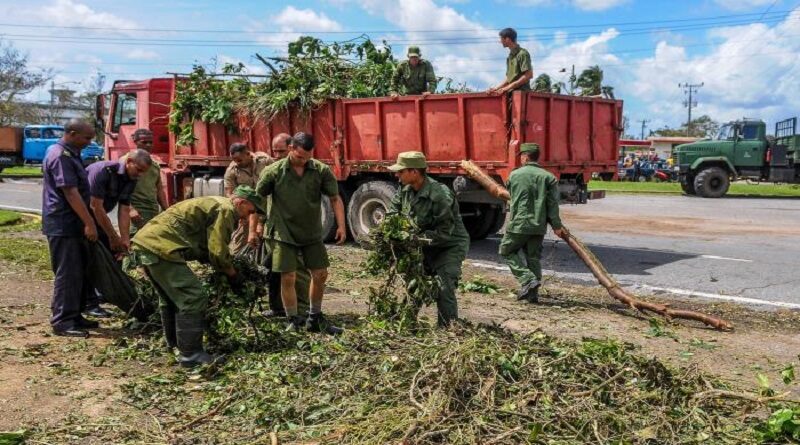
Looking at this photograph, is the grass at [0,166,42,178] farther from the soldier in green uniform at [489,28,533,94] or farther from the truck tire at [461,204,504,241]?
the soldier in green uniform at [489,28,533,94]

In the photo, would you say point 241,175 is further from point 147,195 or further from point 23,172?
point 23,172

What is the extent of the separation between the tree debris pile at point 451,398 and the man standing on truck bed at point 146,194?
273cm

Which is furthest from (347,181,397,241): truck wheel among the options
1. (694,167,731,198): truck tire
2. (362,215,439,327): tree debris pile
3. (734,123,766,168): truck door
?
(734,123,766,168): truck door

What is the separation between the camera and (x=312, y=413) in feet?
13.6

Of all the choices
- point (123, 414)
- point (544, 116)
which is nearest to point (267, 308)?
point (123, 414)

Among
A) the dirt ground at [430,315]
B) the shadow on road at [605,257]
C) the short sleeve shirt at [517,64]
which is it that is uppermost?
the short sleeve shirt at [517,64]

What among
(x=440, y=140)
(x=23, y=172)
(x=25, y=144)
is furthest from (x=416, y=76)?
(x=23, y=172)

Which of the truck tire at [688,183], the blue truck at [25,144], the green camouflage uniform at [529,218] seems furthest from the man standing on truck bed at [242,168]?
the blue truck at [25,144]

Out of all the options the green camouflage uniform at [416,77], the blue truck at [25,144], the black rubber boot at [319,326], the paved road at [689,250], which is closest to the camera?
the black rubber boot at [319,326]

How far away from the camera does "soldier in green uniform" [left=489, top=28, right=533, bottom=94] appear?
947cm

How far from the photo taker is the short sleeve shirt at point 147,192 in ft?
24.1

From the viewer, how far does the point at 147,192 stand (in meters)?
7.41

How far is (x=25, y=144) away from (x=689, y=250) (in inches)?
1256

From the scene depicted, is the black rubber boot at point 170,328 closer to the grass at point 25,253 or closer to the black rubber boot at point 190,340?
the black rubber boot at point 190,340
